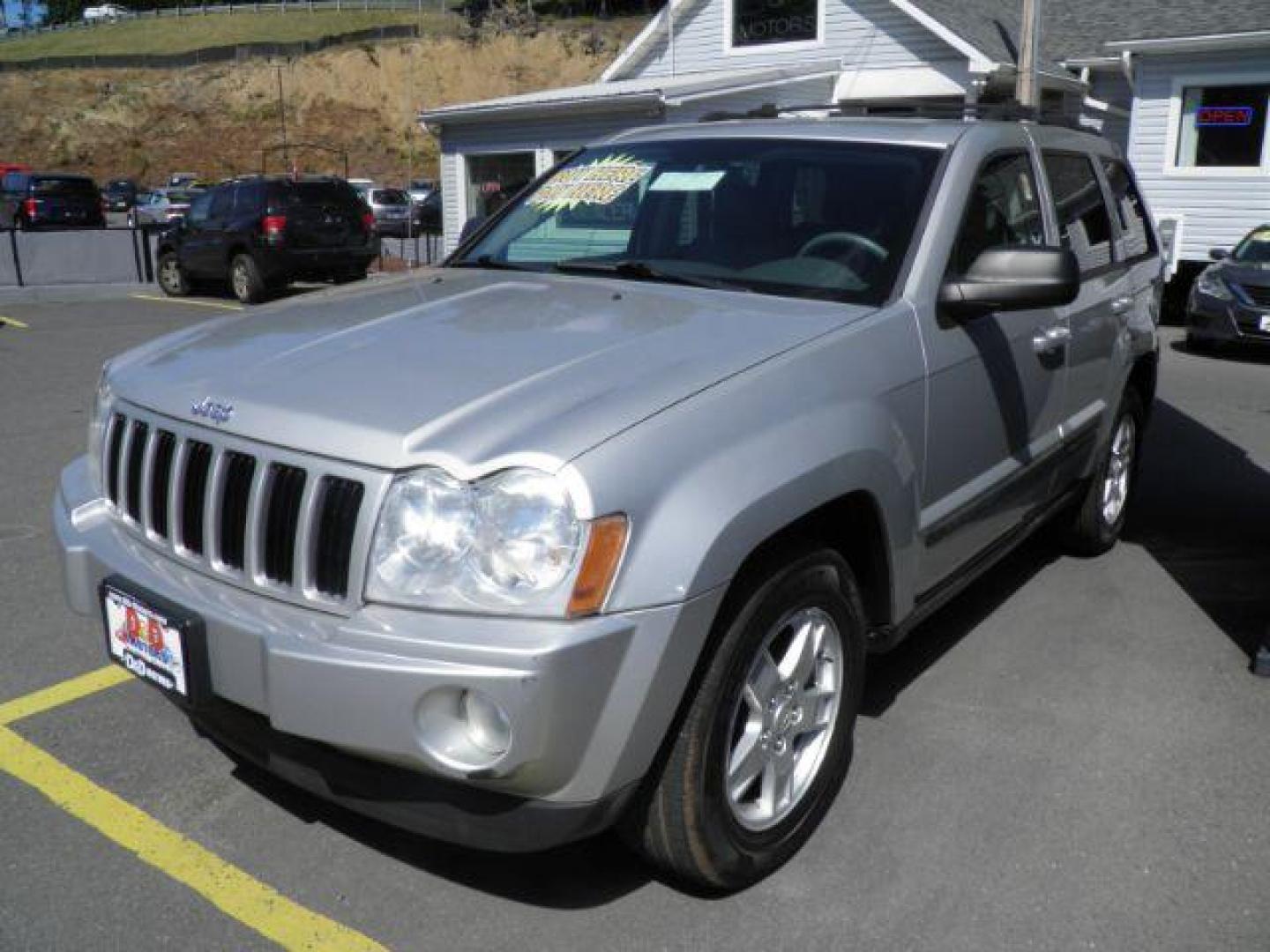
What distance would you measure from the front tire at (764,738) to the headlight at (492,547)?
451 millimetres

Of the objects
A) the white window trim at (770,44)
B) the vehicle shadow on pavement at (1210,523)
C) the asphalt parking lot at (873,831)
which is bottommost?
the vehicle shadow on pavement at (1210,523)

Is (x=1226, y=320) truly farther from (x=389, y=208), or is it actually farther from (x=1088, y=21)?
(x=389, y=208)

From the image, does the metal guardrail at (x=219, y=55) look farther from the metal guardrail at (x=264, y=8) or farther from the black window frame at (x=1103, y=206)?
the black window frame at (x=1103, y=206)

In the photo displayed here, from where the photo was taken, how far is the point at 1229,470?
279 inches

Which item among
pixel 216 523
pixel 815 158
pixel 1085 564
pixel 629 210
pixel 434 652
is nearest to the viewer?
pixel 434 652

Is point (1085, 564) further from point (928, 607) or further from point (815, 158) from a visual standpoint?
point (815, 158)

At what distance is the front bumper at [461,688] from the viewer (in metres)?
2.14

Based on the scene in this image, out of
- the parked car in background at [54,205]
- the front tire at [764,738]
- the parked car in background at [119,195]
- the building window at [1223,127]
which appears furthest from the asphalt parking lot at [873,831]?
the parked car in background at [119,195]

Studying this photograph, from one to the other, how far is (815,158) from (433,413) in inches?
73.6

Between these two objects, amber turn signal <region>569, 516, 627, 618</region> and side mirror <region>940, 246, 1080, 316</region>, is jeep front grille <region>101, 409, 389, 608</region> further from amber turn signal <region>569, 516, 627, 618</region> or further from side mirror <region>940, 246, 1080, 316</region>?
side mirror <region>940, 246, 1080, 316</region>

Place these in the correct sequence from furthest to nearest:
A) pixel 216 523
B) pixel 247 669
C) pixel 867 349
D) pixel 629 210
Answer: pixel 629 210
pixel 867 349
pixel 216 523
pixel 247 669

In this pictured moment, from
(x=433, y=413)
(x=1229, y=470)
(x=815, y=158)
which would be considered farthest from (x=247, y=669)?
(x=1229, y=470)

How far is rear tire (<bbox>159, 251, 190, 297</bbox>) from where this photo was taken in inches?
693

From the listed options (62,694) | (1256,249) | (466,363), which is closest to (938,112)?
(466,363)
